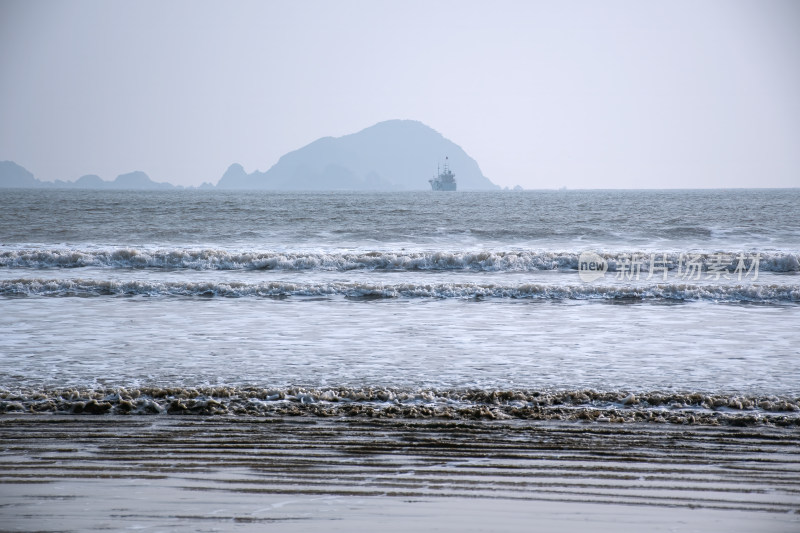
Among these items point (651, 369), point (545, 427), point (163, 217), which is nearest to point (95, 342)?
point (545, 427)

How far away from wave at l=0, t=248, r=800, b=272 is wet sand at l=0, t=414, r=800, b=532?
15.2 m

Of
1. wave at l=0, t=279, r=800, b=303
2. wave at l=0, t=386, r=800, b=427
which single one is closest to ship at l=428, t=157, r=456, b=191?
wave at l=0, t=279, r=800, b=303

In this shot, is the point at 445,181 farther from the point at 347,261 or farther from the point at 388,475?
the point at 388,475

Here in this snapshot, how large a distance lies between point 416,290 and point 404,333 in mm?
4984

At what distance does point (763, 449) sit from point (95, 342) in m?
8.74

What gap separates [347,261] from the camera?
21.6 meters

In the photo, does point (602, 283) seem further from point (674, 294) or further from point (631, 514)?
point (631, 514)

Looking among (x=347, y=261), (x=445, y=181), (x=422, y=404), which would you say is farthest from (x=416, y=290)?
(x=445, y=181)

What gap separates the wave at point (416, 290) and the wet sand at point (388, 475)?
9595 millimetres

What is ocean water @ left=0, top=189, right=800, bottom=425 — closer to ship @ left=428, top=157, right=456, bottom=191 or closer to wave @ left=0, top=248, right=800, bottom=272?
wave @ left=0, top=248, right=800, bottom=272

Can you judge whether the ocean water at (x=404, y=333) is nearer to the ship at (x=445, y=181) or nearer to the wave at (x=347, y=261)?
the wave at (x=347, y=261)

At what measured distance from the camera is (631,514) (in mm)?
4105

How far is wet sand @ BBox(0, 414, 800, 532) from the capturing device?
13.3 feet

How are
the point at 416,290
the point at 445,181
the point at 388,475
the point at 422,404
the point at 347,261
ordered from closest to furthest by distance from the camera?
the point at 388,475 → the point at 422,404 → the point at 416,290 → the point at 347,261 → the point at 445,181
